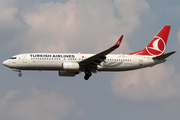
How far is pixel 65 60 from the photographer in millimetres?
55281

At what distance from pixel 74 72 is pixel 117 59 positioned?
297 inches

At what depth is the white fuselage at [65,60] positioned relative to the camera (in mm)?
54594

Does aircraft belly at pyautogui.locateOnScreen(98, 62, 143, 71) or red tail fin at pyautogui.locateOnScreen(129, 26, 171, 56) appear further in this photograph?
red tail fin at pyautogui.locateOnScreen(129, 26, 171, 56)

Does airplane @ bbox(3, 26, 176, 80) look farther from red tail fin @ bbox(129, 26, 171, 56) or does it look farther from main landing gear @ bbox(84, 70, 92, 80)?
red tail fin @ bbox(129, 26, 171, 56)

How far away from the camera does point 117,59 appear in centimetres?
5731

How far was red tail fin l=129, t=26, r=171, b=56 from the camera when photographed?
200 ft

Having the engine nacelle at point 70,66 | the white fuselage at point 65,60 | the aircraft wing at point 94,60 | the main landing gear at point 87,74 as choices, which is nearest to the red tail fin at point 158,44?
the white fuselage at point 65,60

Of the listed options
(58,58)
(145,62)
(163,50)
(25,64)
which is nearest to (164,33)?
(163,50)

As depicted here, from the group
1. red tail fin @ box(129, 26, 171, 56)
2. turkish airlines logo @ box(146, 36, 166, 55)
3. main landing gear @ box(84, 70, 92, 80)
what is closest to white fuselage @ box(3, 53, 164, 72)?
main landing gear @ box(84, 70, 92, 80)

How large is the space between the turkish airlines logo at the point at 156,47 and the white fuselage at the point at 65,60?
320 centimetres

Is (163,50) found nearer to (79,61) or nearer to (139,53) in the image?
(139,53)

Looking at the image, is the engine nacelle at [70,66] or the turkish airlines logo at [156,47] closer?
the engine nacelle at [70,66]

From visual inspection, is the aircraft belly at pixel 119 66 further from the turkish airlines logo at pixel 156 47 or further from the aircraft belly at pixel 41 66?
the aircraft belly at pixel 41 66

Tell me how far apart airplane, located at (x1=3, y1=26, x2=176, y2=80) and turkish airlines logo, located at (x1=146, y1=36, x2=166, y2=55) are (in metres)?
0.70
